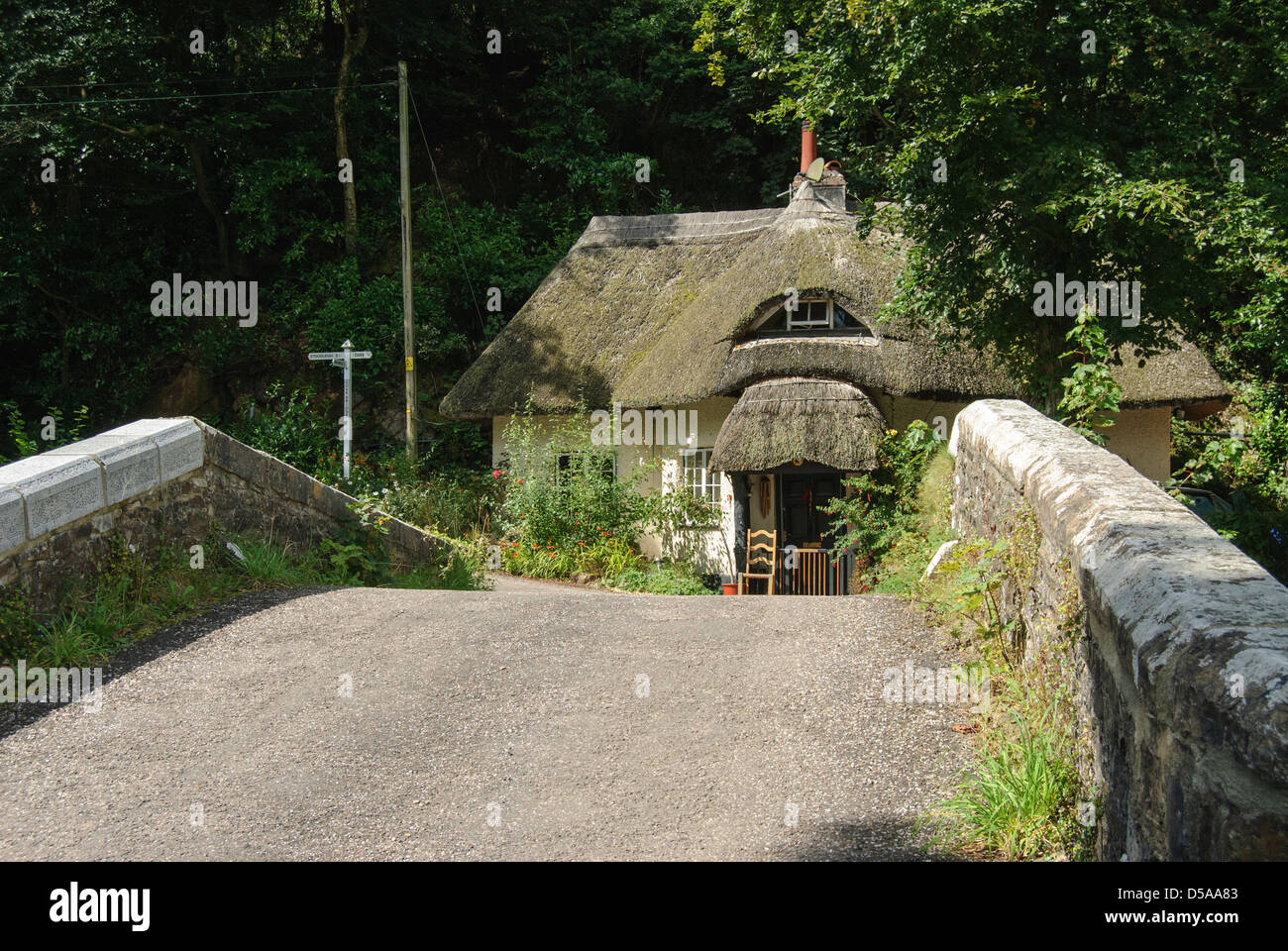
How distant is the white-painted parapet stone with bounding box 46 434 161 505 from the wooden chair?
8.44 m

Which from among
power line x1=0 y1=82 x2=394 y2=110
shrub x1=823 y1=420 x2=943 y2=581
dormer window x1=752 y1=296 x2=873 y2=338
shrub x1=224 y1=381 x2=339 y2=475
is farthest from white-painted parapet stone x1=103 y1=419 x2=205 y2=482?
power line x1=0 y1=82 x2=394 y2=110

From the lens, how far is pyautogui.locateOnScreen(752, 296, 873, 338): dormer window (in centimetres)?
1348

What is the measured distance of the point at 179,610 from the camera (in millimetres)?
5703

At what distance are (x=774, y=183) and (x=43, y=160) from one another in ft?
45.6

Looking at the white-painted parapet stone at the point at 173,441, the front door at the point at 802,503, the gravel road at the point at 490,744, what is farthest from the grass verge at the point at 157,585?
the front door at the point at 802,503

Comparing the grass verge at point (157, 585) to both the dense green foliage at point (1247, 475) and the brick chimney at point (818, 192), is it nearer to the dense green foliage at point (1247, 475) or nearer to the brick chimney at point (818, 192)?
the dense green foliage at point (1247, 475)

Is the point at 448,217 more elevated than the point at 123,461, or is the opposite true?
the point at 448,217

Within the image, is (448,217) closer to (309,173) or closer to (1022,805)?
(309,173)

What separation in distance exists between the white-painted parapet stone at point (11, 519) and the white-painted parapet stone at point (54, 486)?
31 millimetres

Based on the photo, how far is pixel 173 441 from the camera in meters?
5.96

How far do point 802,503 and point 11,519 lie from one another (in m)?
10.6

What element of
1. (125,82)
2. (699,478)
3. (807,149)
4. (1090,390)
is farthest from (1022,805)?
(125,82)

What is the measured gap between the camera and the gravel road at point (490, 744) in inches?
136

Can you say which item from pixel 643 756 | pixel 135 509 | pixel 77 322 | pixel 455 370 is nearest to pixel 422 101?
pixel 455 370
